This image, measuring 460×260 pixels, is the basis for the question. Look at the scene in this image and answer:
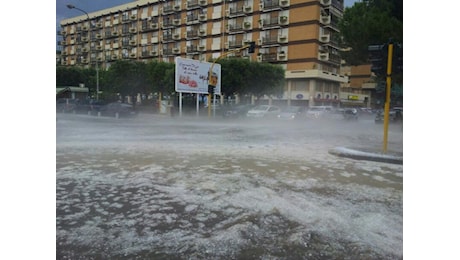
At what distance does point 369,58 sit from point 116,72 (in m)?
2.16

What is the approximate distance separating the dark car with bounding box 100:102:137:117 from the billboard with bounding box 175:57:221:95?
0.49 meters

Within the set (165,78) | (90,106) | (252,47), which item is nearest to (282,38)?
(252,47)

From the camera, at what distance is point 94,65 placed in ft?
8.20

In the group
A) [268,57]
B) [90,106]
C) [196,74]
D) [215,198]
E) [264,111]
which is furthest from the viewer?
[264,111]

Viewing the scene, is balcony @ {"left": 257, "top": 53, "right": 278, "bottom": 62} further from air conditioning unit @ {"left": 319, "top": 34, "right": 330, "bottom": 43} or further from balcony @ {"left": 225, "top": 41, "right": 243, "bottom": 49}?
air conditioning unit @ {"left": 319, "top": 34, "right": 330, "bottom": 43}

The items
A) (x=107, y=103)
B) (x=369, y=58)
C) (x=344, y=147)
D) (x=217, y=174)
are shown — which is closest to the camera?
(x=107, y=103)

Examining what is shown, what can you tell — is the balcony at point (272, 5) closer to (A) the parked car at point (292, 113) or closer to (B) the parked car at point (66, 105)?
(A) the parked car at point (292, 113)

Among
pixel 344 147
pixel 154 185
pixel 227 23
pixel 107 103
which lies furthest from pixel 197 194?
pixel 344 147

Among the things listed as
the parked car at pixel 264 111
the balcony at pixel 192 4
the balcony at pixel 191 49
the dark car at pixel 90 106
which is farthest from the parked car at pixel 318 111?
the dark car at pixel 90 106

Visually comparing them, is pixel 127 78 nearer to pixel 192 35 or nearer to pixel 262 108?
pixel 192 35

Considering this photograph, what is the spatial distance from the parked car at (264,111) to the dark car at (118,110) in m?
1.13

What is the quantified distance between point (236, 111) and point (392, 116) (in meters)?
1.32

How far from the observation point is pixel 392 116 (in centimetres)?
243
